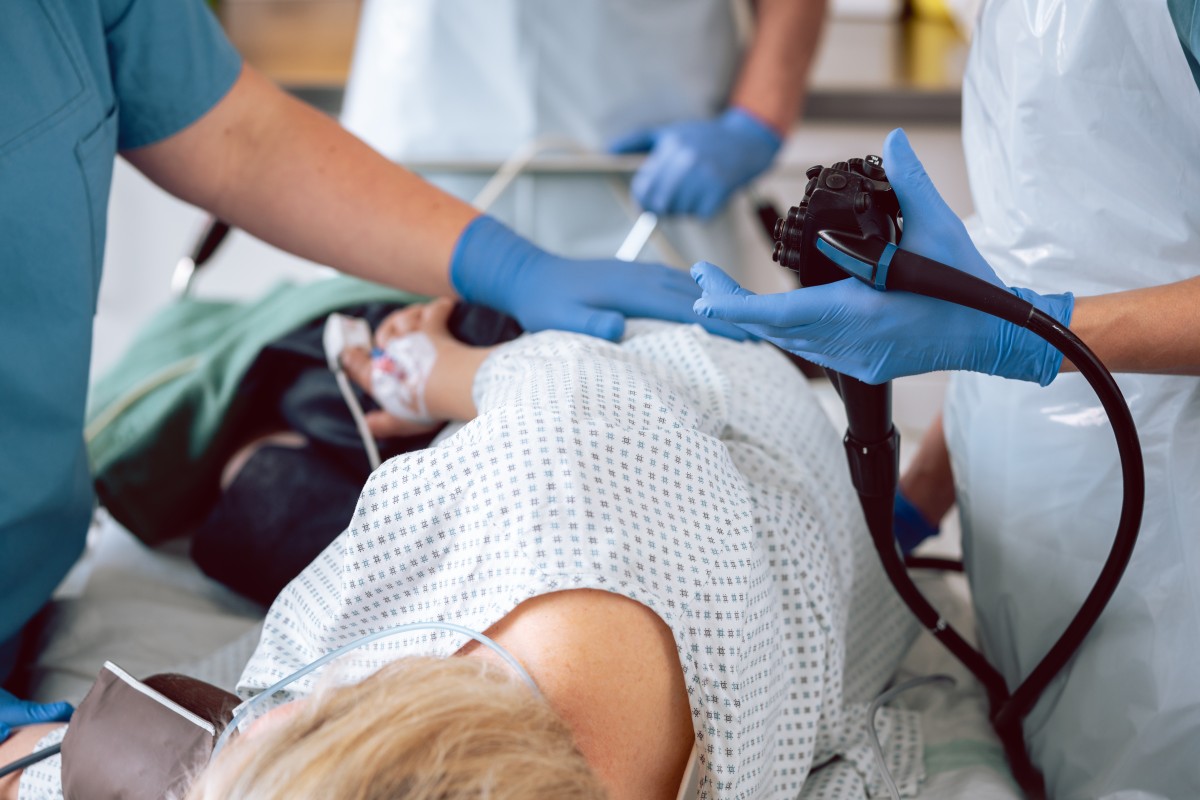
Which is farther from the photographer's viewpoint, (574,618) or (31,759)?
(31,759)

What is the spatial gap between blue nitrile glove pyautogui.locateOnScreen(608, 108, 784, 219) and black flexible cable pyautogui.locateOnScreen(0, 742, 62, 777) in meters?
1.20

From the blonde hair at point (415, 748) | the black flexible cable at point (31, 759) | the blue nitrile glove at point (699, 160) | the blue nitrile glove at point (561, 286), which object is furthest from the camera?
the blue nitrile glove at point (699, 160)

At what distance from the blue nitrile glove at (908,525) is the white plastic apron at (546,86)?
0.72 meters

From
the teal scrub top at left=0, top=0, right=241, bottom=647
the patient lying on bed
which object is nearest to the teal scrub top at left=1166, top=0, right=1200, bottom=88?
the patient lying on bed

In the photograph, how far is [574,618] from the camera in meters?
0.69

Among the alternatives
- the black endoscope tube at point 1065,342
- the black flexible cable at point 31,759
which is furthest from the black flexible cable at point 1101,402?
the black flexible cable at point 31,759

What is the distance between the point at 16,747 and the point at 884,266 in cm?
78

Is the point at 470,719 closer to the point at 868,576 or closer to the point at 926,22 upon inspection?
the point at 868,576

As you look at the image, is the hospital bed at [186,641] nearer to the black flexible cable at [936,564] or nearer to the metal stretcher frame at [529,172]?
the black flexible cable at [936,564]

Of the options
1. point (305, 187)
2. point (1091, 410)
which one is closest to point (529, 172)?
point (305, 187)

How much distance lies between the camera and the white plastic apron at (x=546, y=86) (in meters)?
1.80

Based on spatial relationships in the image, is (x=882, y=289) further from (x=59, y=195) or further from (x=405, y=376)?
(x=59, y=195)

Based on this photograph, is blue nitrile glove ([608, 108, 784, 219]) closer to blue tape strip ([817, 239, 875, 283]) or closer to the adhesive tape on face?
the adhesive tape on face

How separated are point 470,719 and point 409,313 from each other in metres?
0.74
